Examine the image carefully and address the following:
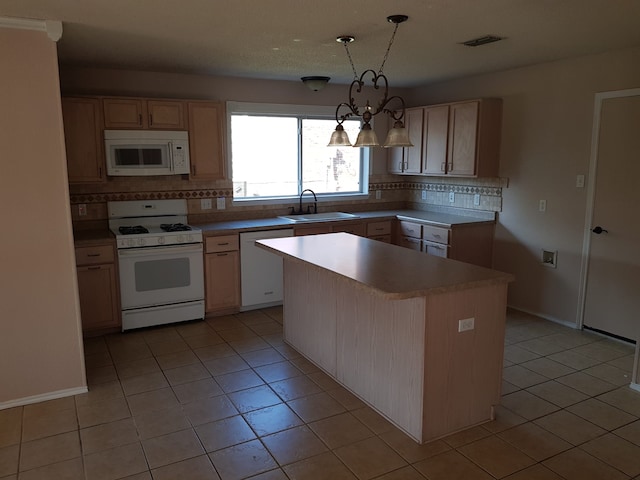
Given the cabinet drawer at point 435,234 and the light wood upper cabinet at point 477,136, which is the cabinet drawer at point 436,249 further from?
the light wood upper cabinet at point 477,136

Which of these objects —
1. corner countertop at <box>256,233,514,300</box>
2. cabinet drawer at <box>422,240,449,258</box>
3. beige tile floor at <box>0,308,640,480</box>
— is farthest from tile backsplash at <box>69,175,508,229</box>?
corner countertop at <box>256,233,514,300</box>

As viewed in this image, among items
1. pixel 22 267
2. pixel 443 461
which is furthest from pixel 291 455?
pixel 22 267

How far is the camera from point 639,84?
3.90 meters

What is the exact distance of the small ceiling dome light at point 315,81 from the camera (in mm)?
5180

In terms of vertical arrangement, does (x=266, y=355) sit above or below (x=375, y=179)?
below

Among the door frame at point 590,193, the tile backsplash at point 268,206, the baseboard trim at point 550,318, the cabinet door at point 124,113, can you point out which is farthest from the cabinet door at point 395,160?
the cabinet door at point 124,113

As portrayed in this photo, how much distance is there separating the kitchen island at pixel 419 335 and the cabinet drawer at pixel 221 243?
1532mm

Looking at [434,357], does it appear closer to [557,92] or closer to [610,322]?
[610,322]

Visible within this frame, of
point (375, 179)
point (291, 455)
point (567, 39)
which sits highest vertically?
point (567, 39)

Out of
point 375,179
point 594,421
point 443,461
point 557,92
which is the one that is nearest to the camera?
point 443,461

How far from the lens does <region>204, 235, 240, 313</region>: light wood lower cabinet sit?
476cm

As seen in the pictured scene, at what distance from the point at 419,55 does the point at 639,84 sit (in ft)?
5.74

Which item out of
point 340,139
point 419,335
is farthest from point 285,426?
point 340,139

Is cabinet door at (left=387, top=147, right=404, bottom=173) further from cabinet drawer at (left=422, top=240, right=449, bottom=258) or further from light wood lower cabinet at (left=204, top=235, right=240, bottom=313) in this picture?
light wood lower cabinet at (left=204, top=235, right=240, bottom=313)
